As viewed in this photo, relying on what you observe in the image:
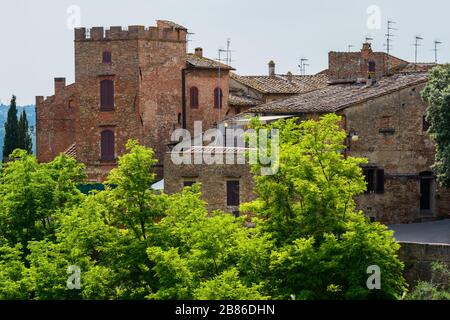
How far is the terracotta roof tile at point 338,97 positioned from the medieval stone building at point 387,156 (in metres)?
0.05

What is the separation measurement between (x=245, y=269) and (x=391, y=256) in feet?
13.6

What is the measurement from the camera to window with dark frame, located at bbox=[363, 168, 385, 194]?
49.9m

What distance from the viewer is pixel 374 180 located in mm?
49906

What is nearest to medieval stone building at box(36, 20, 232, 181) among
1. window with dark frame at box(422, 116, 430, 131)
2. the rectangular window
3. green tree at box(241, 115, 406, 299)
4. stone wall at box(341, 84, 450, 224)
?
the rectangular window

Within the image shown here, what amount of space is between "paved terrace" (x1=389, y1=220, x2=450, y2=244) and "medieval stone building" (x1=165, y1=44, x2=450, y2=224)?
0.63 meters

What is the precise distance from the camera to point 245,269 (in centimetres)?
3884

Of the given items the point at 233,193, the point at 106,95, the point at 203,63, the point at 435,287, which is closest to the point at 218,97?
the point at 203,63

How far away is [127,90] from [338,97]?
10625mm

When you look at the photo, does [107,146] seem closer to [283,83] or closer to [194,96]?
[194,96]

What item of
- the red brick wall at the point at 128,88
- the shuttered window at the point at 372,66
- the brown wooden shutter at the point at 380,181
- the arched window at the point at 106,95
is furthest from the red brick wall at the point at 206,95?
the brown wooden shutter at the point at 380,181

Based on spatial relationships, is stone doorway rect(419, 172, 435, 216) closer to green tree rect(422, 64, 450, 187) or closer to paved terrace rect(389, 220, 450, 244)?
paved terrace rect(389, 220, 450, 244)

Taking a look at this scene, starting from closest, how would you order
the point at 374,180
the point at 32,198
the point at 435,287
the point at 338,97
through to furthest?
1. the point at 435,287
2. the point at 32,198
3. the point at 374,180
4. the point at 338,97

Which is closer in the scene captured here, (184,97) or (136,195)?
(136,195)
